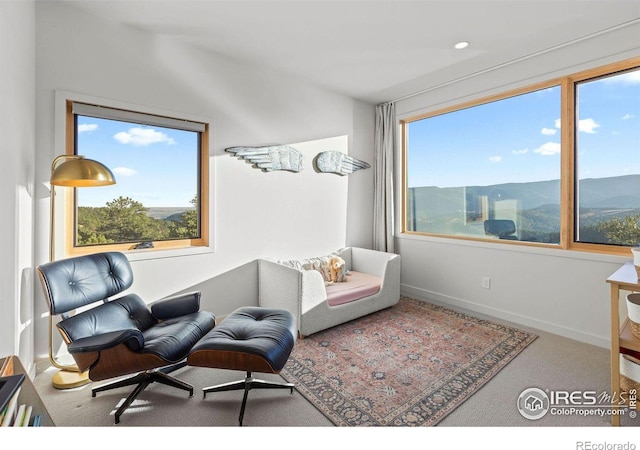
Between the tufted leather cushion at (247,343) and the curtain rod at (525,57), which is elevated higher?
the curtain rod at (525,57)

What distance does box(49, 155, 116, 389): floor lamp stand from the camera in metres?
1.95

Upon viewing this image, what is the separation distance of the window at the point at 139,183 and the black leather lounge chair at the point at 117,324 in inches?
20.7

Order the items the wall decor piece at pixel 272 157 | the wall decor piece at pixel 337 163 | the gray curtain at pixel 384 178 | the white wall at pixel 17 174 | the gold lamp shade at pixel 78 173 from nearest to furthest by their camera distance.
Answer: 1. the white wall at pixel 17 174
2. the gold lamp shade at pixel 78 173
3. the wall decor piece at pixel 272 157
4. the wall decor piece at pixel 337 163
5. the gray curtain at pixel 384 178

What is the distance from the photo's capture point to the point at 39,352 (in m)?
2.28

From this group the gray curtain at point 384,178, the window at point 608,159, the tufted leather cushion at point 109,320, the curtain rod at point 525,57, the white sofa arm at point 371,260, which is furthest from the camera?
the gray curtain at point 384,178

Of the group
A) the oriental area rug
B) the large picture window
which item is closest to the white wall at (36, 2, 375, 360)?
the large picture window

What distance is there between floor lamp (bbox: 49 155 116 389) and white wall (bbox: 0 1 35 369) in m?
0.14

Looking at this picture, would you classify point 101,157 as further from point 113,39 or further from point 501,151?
point 501,151

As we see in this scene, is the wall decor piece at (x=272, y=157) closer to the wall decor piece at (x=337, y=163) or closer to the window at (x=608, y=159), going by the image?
the wall decor piece at (x=337, y=163)

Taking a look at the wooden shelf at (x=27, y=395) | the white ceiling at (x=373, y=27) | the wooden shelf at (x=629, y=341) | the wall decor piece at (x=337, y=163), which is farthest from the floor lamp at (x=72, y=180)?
the wooden shelf at (x=629, y=341)

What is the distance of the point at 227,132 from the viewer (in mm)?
3143

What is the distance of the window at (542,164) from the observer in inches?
105
